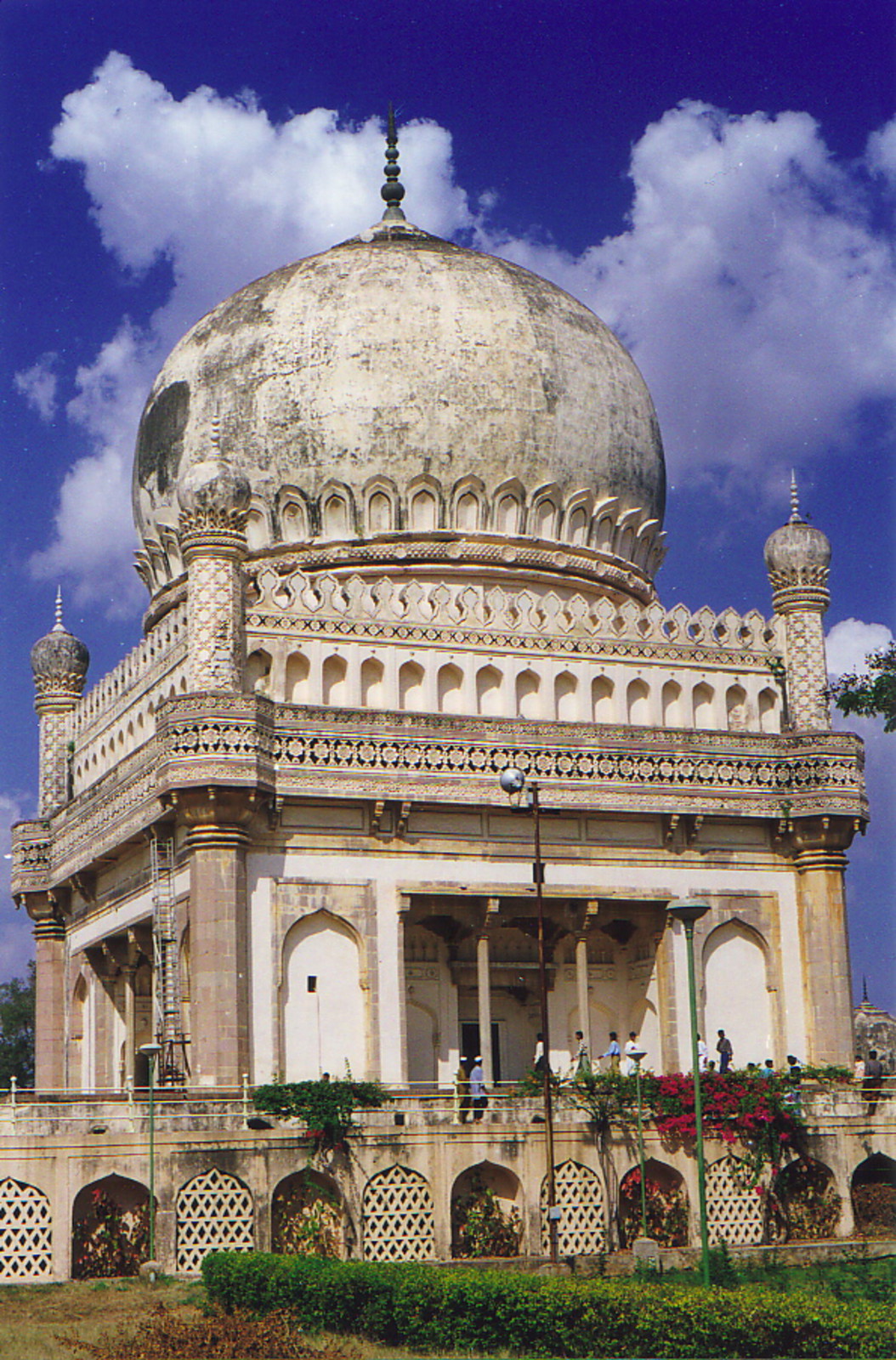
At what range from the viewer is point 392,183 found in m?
40.2

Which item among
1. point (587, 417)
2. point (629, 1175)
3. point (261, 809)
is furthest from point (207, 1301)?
point (587, 417)

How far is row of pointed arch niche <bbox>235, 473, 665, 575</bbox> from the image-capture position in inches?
1364

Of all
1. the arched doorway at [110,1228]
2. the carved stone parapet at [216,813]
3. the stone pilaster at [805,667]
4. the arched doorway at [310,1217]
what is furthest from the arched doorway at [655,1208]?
the stone pilaster at [805,667]

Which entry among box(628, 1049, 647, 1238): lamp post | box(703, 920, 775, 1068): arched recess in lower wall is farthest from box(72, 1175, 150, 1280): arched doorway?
box(703, 920, 775, 1068): arched recess in lower wall

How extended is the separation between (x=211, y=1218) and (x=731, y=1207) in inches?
282

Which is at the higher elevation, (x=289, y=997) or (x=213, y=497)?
(x=213, y=497)

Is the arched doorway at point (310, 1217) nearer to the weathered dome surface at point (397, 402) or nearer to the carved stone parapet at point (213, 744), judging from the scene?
the carved stone parapet at point (213, 744)

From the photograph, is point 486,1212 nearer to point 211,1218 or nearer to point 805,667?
point 211,1218

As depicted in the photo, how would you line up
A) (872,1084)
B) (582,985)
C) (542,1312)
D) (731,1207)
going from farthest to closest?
(582,985) < (872,1084) < (731,1207) < (542,1312)

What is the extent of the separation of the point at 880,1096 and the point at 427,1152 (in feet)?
25.7

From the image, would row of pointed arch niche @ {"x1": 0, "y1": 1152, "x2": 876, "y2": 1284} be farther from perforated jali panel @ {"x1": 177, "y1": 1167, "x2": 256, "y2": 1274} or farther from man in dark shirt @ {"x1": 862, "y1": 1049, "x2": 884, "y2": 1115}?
man in dark shirt @ {"x1": 862, "y1": 1049, "x2": 884, "y2": 1115}

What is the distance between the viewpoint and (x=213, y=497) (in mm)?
30031

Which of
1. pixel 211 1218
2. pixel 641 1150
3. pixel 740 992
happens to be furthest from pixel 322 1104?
pixel 740 992

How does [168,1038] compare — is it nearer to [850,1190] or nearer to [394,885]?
[394,885]
